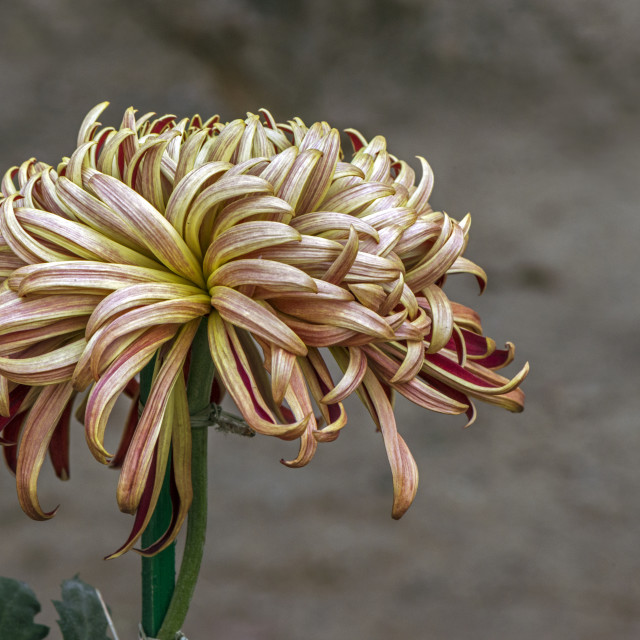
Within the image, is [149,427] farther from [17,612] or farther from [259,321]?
[17,612]

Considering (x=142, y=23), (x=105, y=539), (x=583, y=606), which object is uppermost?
(x=142, y=23)

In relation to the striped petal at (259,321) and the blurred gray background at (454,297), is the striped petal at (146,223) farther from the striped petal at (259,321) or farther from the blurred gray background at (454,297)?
the blurred gray background at (454,297)

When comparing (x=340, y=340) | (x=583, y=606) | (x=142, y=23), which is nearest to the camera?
(x=340, y=340)

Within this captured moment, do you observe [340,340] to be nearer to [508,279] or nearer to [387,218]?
[387,218]

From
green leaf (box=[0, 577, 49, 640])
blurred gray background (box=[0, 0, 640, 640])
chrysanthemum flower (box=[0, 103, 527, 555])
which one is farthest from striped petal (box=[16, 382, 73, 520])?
blurred gray background (box=[0, 0, 640, 640])

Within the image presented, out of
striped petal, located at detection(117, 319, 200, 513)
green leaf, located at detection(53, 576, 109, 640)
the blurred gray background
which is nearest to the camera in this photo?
striped petal, located at detection(117, 319, 200, 513)

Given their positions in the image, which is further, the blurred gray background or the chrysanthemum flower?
the blurred gray background

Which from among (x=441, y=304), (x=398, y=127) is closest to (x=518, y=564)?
(x=398, y=127)

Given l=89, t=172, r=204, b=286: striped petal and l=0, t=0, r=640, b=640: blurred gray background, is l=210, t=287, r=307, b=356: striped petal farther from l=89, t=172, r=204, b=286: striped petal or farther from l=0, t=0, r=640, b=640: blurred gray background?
l=0, t=0, r=640, b=640: blurred gray background
